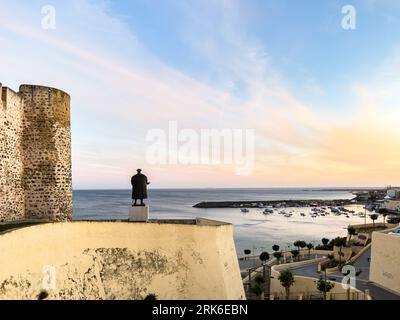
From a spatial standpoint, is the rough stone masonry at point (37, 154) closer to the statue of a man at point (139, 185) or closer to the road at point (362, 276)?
the statue of a man at point (139, 185)

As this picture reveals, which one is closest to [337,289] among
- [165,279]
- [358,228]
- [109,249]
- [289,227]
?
[165,279]

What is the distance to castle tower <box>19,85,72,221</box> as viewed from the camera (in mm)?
14586

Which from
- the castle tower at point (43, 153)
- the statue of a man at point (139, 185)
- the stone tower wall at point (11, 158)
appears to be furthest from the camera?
the castle tower at point (43, 153)

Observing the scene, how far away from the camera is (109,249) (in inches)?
467

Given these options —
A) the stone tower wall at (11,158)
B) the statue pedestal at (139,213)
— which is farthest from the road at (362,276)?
the stone tower wall at (11,158)

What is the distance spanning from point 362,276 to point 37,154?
28.1 m

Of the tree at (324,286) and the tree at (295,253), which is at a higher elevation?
the tree at (324,286)

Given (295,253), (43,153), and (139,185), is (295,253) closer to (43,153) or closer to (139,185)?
(139,185)

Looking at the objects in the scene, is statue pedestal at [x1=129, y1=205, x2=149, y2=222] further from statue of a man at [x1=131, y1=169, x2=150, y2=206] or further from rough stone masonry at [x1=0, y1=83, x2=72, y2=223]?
rough stone masonry at [x1=0, y1=83, x2=72, y2=223]

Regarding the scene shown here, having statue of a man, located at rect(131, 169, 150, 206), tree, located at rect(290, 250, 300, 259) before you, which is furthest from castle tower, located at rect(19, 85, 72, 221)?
tree, located at rect(290, 250, 300, 259)

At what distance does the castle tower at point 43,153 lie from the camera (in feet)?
47.9

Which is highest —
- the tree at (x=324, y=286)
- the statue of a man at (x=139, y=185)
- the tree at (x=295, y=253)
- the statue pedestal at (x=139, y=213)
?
the statue of a man at (x=139, y=185)

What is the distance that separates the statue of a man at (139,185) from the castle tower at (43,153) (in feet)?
11.3
